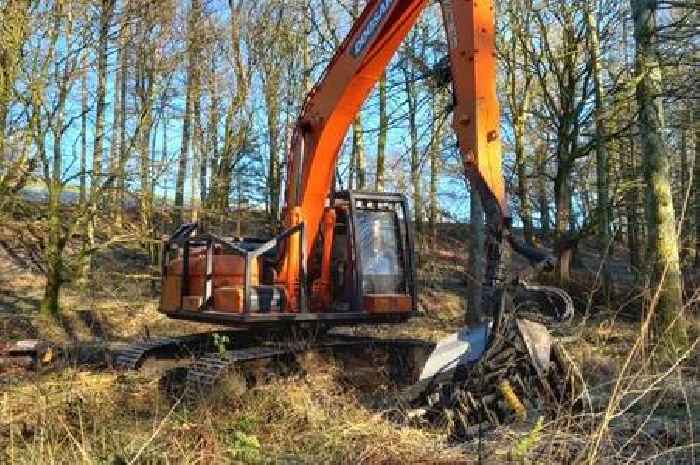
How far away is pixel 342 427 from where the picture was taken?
5.12 m

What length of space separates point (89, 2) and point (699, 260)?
19.2m

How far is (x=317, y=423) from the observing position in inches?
217

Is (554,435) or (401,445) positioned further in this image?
(401,445)

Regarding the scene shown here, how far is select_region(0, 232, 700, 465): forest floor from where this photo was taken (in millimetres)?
4043

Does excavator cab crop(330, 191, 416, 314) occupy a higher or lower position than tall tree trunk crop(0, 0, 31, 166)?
lower

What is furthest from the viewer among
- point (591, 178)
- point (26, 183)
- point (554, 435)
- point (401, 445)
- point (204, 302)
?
point (591, 178)

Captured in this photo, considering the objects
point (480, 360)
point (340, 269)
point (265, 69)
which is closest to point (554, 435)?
point (480, 360)

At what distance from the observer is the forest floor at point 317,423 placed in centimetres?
404

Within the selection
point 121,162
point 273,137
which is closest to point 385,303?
point 121,162

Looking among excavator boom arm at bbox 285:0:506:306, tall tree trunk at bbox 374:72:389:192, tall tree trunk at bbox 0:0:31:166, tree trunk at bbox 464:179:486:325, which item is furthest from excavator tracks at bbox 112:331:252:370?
tall tree trunk at bbox 374:72:389:192

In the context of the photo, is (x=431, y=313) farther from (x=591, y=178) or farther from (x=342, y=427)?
(x=342, y=427)

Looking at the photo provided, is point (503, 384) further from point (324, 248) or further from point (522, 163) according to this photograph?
point (522, 163)

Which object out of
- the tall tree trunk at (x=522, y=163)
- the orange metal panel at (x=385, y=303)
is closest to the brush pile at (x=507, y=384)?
the orange metal panel at (x=385, y=303)

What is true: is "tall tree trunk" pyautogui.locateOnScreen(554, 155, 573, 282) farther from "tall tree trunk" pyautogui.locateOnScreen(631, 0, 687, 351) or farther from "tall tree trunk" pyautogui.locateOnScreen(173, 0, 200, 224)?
"tall tree trunk" pyautogui.locateOnScreen(173, 0, 200, 224)
